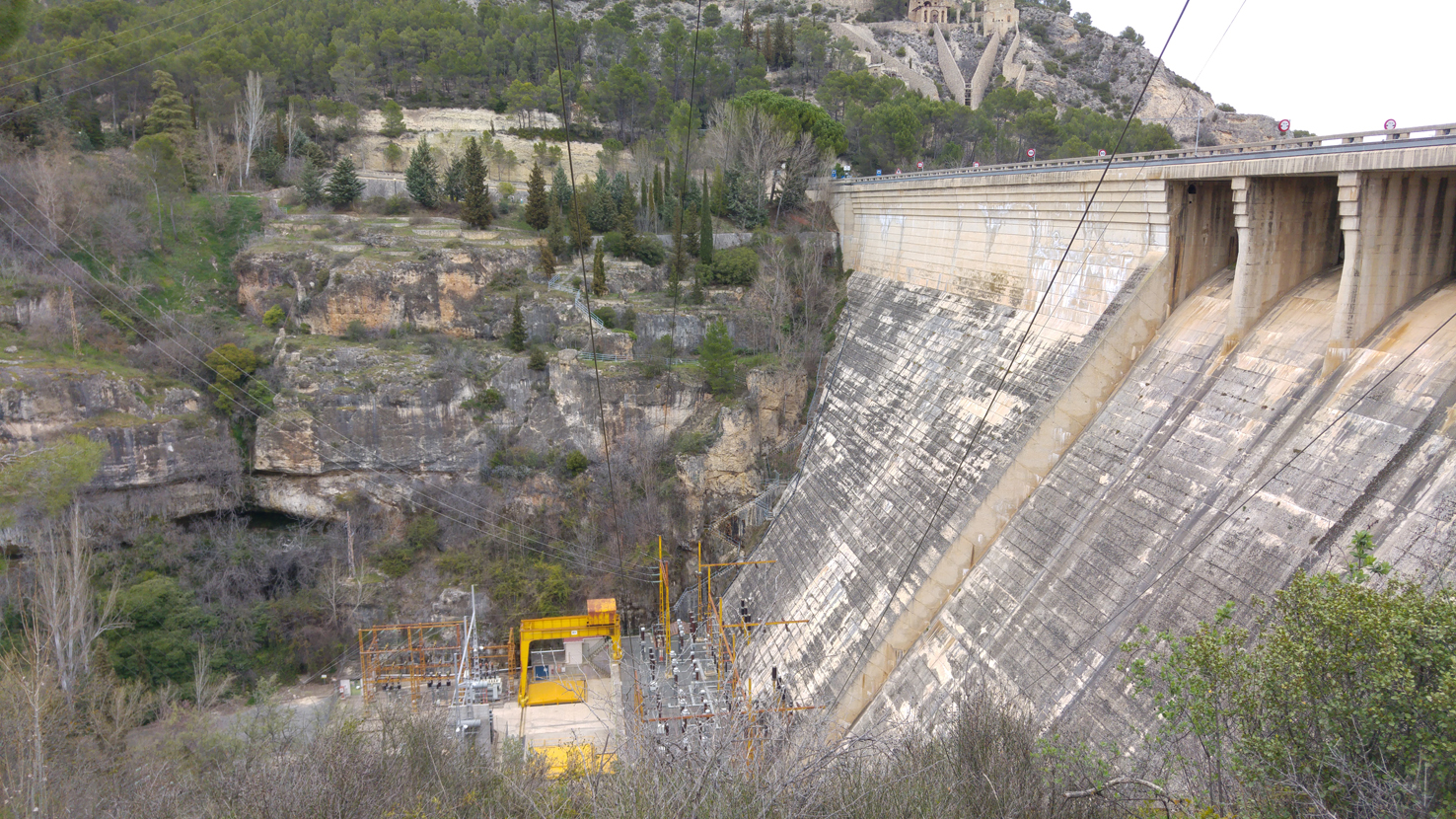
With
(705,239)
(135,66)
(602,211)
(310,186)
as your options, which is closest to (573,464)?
(705,239)

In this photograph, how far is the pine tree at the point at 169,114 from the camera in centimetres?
3953

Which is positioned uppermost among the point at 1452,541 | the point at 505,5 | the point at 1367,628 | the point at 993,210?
the point at 505,5

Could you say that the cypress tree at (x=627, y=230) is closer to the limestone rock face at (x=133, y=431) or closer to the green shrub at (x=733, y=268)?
the green shrub at (x=733, y=268)

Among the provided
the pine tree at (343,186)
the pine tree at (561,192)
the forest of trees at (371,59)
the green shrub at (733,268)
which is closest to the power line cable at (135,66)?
the forest of trees at (371,59)

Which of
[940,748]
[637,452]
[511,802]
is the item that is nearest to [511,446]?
[637,452]

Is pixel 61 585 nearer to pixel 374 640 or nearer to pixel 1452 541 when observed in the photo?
pixel 374 640

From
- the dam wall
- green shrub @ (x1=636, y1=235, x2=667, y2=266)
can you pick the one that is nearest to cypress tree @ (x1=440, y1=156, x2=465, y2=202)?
green shrub @ (x1=636, y1=235, x2=667, y2=266)

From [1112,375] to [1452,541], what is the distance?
25.1 ft

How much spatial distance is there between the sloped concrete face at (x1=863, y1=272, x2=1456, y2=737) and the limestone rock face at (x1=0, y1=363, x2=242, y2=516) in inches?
948

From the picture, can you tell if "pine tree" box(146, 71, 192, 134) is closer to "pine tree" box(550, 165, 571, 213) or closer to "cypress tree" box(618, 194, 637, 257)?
"pine tree" box(550, 165, 571, 213)

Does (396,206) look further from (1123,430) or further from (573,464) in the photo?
(1123,430)

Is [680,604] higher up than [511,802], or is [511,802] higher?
[511,802]

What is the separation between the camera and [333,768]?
1275 cm

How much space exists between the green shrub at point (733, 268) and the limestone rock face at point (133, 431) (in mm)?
19284
